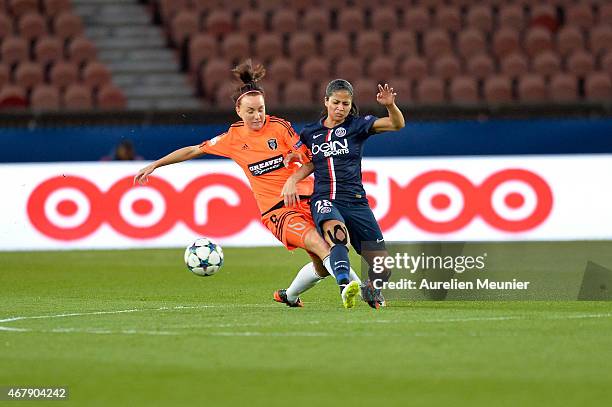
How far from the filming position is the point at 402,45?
2189cm

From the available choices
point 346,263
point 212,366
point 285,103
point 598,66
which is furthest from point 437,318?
point 598,66

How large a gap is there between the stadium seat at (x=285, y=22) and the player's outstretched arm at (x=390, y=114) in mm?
12465

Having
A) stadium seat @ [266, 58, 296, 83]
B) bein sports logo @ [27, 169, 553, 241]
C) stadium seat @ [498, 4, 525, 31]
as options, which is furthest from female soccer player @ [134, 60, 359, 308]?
stadium seat @ [498, 4, 525, 31]

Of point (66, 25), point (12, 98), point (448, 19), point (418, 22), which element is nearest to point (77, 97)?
point (12, 98)

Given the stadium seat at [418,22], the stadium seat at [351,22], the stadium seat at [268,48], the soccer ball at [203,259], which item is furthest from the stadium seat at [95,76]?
the soccer ball at [203,259]

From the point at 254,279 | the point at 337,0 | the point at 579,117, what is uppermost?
the point at 337,0

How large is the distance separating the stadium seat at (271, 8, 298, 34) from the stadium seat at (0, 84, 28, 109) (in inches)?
181

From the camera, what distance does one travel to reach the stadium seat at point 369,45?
2184 cm

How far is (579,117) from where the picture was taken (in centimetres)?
1920

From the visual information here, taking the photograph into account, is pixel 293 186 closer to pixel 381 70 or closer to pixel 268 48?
pixel 381 70

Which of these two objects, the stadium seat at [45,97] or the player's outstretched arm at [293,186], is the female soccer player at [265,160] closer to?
the player's outstretched arm at [293,186]

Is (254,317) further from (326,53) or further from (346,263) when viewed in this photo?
(326,53)

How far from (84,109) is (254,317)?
35.5 feet

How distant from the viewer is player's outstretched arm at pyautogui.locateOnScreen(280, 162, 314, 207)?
1021 cm
